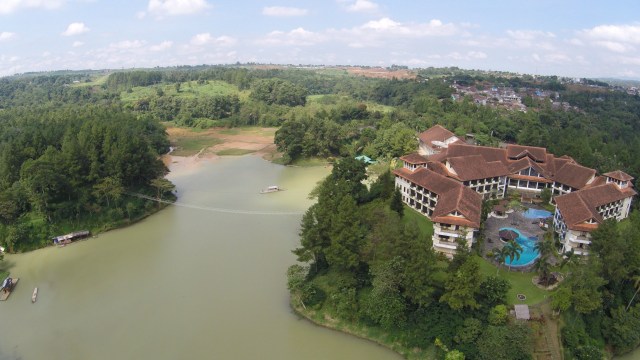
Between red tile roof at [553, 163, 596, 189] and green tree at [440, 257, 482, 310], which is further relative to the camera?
red tile roof at [553, 163, 596, 189]

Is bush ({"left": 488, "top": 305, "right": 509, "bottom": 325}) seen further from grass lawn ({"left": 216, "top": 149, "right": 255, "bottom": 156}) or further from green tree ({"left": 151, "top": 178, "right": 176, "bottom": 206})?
grass lawn ({"left": 216, "top": 149, "right": 255, "bottom": 156})

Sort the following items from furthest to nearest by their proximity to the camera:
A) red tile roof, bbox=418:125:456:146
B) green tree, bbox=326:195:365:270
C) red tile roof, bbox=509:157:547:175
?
red tile roof, bbox=418:125:456:146 < red tile roof, bbox=509:157:547:175 < green tree, bbox=326:195:365:270

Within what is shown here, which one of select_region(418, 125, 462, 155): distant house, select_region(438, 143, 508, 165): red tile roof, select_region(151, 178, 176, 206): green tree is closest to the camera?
select_region(438, 143, 508, 165): red tile roof

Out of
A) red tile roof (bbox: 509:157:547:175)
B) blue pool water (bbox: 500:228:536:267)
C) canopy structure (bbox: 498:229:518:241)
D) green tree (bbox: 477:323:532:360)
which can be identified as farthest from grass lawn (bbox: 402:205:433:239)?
red tile roof (bbox: 509:157:547:175)

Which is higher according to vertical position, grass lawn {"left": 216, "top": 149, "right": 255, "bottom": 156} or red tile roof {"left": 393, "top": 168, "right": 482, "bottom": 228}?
red tile roof {"left": 393, "top": 168, "right": 482, "bottom": 228}

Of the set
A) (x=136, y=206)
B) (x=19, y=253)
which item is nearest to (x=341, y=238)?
(x=136, y=206)

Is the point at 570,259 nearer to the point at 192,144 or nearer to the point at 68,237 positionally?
the point at 68,237

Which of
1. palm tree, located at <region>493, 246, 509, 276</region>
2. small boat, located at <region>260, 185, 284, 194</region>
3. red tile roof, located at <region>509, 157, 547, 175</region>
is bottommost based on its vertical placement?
small boat, located at <region>260, 185, 284, 194</region>
